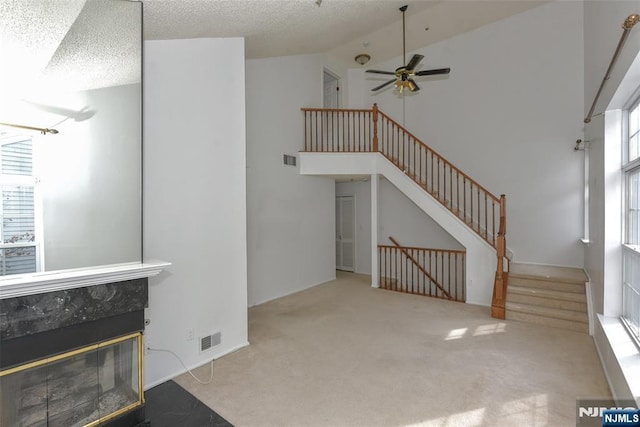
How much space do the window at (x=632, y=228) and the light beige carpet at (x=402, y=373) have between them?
0.66 metres

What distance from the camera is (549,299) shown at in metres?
4.11

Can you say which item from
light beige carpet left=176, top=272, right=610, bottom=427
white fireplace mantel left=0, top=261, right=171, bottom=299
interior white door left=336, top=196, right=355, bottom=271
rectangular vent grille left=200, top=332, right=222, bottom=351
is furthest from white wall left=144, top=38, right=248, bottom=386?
interior white door left=336, top=196, right=355, bottom=271

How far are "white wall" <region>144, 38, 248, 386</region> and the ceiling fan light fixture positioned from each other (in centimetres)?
446

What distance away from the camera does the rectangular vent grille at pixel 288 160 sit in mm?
5733

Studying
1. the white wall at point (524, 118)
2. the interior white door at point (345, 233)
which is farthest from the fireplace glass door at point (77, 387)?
the white wall at point (524, 118)

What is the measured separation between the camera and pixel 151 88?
272 cm

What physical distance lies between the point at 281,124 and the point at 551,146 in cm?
488

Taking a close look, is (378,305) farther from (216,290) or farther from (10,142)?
(10,142)

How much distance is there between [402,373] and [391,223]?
465 cm

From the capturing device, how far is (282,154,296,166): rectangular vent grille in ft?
18.8

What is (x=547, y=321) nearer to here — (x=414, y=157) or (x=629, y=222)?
(x=629, y=222)

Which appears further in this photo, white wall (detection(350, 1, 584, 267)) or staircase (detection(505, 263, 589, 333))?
white wall (detection(350, 1, 584, 267))

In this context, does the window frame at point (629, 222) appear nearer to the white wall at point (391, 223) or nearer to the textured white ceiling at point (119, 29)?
the textured white ceiling at point (119, 29)

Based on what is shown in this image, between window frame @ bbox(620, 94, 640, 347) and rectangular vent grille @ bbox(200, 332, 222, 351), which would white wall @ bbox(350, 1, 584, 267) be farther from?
rectangular vent grille @ bbox(200, 332, 222, 351)
